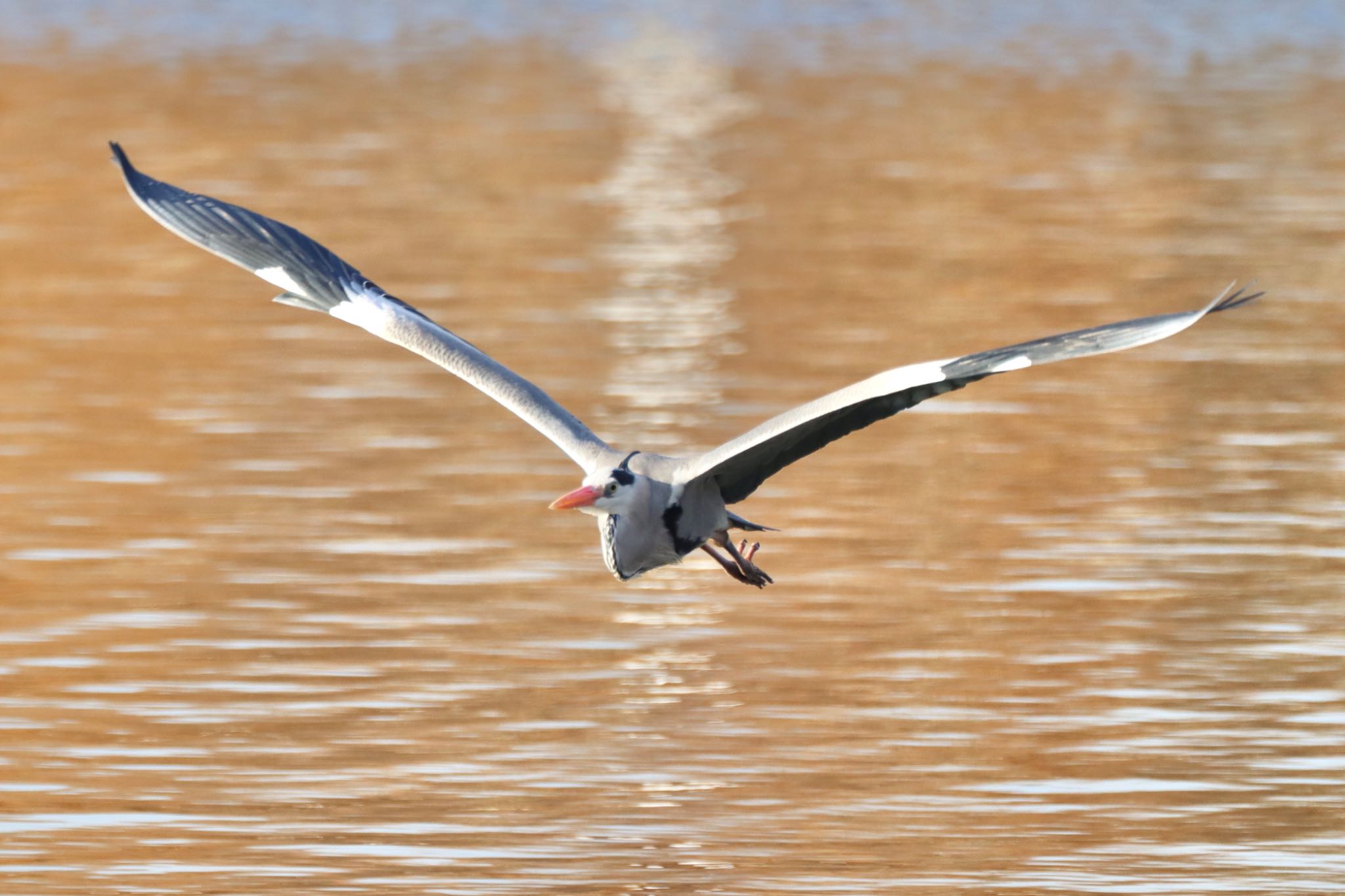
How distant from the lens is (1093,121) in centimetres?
3888

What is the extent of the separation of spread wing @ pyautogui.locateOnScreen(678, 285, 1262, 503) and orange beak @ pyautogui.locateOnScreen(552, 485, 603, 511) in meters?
0.32

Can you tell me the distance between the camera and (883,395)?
8906mm

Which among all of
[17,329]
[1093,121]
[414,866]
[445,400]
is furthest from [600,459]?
[1093,121]

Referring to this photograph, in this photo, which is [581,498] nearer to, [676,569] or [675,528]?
[675,528]

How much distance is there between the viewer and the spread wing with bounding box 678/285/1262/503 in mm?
8312

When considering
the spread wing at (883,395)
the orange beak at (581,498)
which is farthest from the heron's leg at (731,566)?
the orange beak at (581,498)

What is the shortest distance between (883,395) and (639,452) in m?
1.70

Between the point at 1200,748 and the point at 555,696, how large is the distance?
8.35 ft

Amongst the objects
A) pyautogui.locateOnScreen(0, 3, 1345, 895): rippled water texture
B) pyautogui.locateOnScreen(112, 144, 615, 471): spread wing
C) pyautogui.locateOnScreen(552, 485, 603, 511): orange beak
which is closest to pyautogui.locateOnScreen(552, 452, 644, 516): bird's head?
pyautogui.locateOnScreen(552, 485, 603, 511): orange beak

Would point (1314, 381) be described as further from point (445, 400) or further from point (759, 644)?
point (759, 644)

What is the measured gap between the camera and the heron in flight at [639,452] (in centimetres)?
870

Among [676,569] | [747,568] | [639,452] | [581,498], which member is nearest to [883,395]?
[581,498]

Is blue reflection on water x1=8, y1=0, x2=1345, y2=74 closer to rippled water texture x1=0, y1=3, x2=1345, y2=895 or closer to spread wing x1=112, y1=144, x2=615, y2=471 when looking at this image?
rippled water texture x1=0, y1=3, x2=1345, y2=895

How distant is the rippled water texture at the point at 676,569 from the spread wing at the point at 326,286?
1370 millimetres
